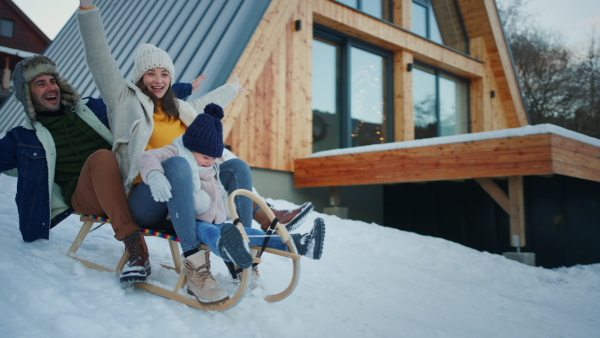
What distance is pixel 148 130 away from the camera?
241 centimetres

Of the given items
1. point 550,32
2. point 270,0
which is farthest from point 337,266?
point 550,32

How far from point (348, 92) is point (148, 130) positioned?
5.94 metres

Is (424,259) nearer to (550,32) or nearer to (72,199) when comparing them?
A: (72,199)

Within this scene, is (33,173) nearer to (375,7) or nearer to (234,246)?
(234,246)

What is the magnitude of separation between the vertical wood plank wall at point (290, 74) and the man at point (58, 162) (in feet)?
10.1

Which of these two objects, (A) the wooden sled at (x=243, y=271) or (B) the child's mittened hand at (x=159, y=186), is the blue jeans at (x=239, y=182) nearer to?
(A) the wooden sled at (x=243, y=271)

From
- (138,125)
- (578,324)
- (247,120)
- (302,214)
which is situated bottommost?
(578,324)

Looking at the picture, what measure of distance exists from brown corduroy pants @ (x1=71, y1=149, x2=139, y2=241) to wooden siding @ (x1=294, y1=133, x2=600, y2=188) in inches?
157

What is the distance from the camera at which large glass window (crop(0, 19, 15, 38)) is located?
76.7 feet

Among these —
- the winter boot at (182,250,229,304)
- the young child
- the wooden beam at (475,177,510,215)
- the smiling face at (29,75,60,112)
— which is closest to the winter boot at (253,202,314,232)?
the young child

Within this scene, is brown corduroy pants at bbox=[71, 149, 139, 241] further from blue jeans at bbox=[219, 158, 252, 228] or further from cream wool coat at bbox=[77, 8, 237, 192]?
Result: blue jeans at bbox=[219, 158, 252, 228]

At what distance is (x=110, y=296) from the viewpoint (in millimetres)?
2125

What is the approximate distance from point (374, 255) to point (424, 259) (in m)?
0.54

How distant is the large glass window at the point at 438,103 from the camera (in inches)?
375
